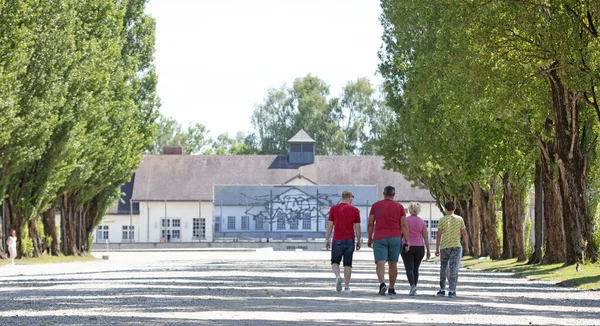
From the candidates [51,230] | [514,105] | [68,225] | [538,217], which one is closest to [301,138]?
[68,225]

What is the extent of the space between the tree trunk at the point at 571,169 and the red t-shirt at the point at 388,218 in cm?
1044

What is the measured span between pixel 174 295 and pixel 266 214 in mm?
72598

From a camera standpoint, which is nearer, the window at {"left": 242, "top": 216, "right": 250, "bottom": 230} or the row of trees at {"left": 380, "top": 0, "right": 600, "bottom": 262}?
the row of trees at {"left": 380, "top": 0, "right": 600, "bottom": 262}

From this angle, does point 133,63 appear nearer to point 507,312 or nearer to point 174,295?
point 174,295

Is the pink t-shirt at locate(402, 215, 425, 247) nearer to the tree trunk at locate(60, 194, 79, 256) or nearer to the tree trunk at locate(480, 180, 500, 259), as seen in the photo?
the tree trunk at locate(480, 180, 500, 259)

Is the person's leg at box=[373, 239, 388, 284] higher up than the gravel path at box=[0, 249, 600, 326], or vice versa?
the person's leg at box=[373, 239, 388, 284]

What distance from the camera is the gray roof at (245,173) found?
107 meters

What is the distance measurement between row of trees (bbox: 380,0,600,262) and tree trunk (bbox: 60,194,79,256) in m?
17.0

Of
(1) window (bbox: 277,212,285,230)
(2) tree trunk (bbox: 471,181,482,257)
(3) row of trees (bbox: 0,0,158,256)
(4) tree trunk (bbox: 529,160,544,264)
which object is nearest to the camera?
(4) tree trunk (bbox: 529,160,544,264)

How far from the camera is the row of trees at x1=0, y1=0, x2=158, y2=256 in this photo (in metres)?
43.0

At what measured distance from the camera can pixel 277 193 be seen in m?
93.4

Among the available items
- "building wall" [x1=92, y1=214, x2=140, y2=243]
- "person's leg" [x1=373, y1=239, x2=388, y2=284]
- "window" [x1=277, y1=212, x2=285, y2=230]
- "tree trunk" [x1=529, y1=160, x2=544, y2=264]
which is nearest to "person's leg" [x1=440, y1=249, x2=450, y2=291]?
"person's leg" [x1=373, y1=239, x2=388, y2=284]

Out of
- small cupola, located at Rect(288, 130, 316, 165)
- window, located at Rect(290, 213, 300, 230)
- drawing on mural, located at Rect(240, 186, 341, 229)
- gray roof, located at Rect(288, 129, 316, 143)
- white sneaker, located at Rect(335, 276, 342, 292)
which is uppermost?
gray roof, located at Rect(288, 129, 316, 143)

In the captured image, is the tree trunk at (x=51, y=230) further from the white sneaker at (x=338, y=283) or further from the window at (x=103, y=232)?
the window at (x=103, y=232)
